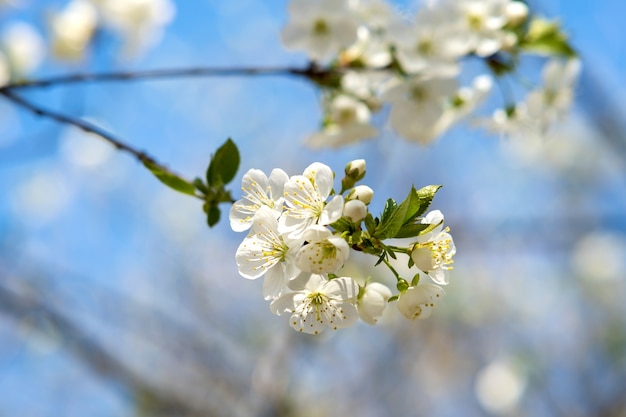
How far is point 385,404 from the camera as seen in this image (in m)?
4.74

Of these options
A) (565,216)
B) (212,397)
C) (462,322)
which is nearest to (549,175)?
(565,216)

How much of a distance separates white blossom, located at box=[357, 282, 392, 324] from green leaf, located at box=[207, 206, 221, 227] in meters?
0.27

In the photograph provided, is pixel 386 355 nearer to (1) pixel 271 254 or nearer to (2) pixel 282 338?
(2) pixel 282 338

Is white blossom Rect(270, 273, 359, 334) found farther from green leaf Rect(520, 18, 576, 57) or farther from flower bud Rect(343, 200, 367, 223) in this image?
green leaf Rect(520, 18, 576, 57)

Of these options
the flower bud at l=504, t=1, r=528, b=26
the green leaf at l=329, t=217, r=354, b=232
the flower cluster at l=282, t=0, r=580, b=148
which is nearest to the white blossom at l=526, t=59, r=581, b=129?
the flower cluster at l=282, t=0, r=580, b=148

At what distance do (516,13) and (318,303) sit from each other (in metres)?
0.93

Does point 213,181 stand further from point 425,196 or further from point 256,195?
point 425,196

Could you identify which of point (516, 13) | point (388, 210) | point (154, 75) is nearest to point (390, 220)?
point (388, 210)

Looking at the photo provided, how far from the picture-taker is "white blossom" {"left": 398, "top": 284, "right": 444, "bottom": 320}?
72 centimetres

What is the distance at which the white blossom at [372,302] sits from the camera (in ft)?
2.42

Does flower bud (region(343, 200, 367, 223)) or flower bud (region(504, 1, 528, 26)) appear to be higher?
flower bud (region(504, 1, 528, 26))

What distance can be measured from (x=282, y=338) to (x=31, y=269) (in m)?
1.76

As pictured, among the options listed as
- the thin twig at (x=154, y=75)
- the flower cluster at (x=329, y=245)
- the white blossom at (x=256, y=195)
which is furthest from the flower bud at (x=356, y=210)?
the thin twig at (x=154, y=75)

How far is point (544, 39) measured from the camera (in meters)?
1.43
